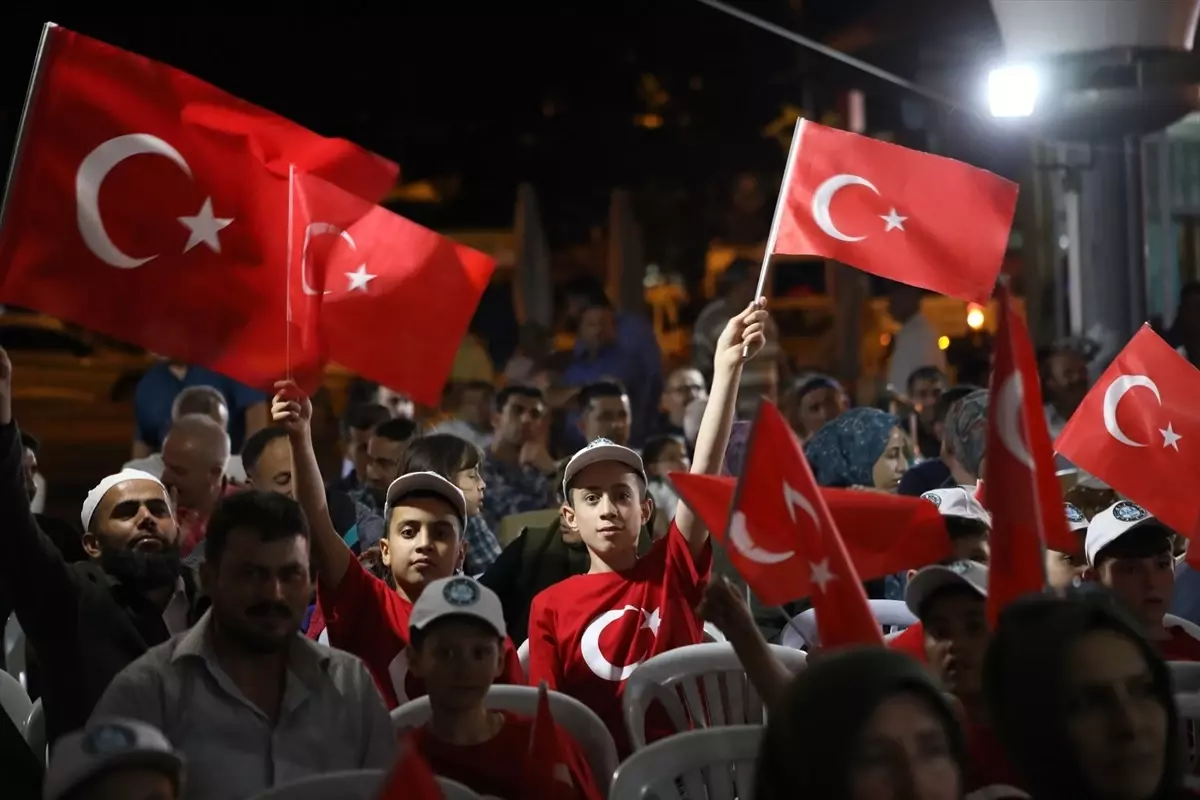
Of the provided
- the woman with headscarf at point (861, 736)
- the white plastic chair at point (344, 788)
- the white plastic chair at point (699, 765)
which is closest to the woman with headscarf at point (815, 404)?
the white plastic chair at point (699, 765)

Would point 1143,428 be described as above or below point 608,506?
above

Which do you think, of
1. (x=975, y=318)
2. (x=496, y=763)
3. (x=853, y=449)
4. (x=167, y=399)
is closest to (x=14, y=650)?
(x=496, y=763)

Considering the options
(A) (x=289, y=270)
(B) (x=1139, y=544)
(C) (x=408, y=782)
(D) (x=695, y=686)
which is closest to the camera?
(C) (x=408, y=782)

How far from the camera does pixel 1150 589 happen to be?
6.75 m

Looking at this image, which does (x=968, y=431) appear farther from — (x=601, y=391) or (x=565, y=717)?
(x=565, y=717)

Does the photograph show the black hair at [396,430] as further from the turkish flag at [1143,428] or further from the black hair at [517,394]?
the turkish flag at [1143,428]

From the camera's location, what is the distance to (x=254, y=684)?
530 cm

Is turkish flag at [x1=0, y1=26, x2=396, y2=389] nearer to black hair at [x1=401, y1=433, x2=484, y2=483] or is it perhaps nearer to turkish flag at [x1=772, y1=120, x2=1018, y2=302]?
black hair at [x1=401, y1=433, x2=484, y2=483]

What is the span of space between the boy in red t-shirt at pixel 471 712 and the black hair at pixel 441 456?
222cm

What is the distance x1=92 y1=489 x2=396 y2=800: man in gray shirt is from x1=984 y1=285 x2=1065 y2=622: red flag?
1.64 metres

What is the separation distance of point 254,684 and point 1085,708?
219cm

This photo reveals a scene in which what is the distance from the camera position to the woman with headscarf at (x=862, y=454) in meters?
9.66

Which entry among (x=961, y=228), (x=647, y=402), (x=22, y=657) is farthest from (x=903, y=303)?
(x=22, y=657)

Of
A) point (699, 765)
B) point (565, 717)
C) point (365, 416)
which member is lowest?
point (699, 765)
